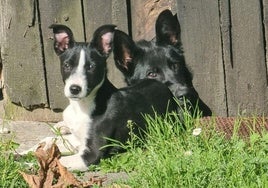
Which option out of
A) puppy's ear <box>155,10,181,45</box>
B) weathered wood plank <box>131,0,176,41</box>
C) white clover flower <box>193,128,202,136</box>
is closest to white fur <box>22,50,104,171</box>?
white clover flower <box>193,128,202,136</box>

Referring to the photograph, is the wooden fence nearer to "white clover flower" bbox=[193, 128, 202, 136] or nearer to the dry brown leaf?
"white clover flower" bbox=[193, 128, 202, 136]

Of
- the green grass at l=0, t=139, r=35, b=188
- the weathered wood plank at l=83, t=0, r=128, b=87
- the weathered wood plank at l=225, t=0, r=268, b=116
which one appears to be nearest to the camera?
the green grass at l=0, t=139, r=35, b=188

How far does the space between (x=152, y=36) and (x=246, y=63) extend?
3.18 ft

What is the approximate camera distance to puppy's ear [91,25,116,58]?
6348 mm

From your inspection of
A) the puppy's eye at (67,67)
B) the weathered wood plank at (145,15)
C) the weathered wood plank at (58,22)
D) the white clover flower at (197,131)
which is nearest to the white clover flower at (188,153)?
the white clover flower at (197,131)

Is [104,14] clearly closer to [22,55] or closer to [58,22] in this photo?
[58,22]

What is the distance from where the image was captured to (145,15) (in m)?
7.52

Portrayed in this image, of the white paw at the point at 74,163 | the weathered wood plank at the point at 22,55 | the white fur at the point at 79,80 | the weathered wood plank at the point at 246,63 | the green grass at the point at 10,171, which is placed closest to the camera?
the green grass at the point at 10,171

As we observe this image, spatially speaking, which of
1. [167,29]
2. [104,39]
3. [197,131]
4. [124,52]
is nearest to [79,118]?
[104,39]

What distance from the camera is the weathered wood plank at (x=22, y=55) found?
25.0 feet

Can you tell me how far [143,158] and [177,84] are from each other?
6.01ft

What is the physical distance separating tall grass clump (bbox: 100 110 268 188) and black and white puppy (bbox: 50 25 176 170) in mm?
194

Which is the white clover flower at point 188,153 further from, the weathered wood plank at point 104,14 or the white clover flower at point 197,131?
the weathered wood plank at point 104,14

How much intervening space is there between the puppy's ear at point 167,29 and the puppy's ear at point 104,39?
76cm
